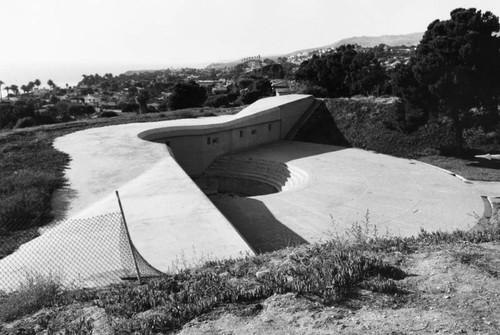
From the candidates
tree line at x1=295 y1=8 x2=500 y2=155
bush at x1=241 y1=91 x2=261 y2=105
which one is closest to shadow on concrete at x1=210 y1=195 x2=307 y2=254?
tree line at x1=295 y1=8 x2=500 y2=155

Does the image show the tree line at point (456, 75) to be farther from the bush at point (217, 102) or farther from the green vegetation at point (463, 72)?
the bush at point (217, 102)

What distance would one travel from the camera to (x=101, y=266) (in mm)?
8492

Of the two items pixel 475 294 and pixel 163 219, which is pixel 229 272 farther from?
pixel 163 219

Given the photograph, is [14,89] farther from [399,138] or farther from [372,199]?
[372,199]

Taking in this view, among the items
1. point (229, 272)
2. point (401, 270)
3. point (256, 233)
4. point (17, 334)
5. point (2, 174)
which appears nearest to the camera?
point (17, 334)

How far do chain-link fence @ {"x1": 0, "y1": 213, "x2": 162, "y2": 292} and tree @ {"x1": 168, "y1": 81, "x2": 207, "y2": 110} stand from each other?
32.6m

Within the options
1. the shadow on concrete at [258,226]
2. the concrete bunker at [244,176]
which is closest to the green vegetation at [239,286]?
the shadow on concrete at [258,226]

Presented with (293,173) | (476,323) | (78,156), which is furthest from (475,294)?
(78,156)

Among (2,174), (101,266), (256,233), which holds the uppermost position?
(2,174)

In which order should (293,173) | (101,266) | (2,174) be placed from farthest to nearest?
1. (293,173)
2. (2,174)
3. (101,266)

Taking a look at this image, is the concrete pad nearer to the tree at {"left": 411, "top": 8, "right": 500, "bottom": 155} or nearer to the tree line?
the tree line

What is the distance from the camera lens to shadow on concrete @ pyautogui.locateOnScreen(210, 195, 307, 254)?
1213 cm

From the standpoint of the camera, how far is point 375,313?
524cm

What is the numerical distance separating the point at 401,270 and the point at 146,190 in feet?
30.0
